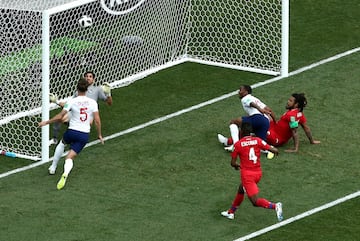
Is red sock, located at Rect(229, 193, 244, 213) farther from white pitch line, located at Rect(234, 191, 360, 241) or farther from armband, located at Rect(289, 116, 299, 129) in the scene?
armband, located at Rect(289, 116, 299, 129)

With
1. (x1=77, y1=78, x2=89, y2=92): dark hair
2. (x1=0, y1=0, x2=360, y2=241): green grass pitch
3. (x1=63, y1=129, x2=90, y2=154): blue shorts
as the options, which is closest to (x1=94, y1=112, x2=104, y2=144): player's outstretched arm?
(x1=63, y1=129, x2=90, y2=154): blue shorts

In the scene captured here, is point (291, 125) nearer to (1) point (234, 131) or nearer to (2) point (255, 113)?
(2) point (255, 113)

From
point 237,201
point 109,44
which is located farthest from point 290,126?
point 109,44

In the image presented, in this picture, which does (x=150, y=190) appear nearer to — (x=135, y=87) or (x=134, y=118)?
(x=134, y=118)

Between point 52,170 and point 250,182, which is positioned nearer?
point 250,182

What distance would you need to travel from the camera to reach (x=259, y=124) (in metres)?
20.7

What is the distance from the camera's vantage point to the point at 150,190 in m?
19.6

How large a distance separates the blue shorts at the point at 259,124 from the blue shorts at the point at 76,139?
2643 millimetres

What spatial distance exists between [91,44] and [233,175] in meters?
4.68

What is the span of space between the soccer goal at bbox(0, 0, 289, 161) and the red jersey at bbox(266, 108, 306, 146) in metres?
3.60

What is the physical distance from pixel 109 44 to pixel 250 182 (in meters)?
6.44

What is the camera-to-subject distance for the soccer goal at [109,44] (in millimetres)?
21391

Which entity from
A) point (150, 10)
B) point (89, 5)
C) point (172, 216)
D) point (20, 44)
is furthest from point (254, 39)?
point (172, 216)

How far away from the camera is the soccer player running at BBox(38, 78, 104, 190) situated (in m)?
19.8
